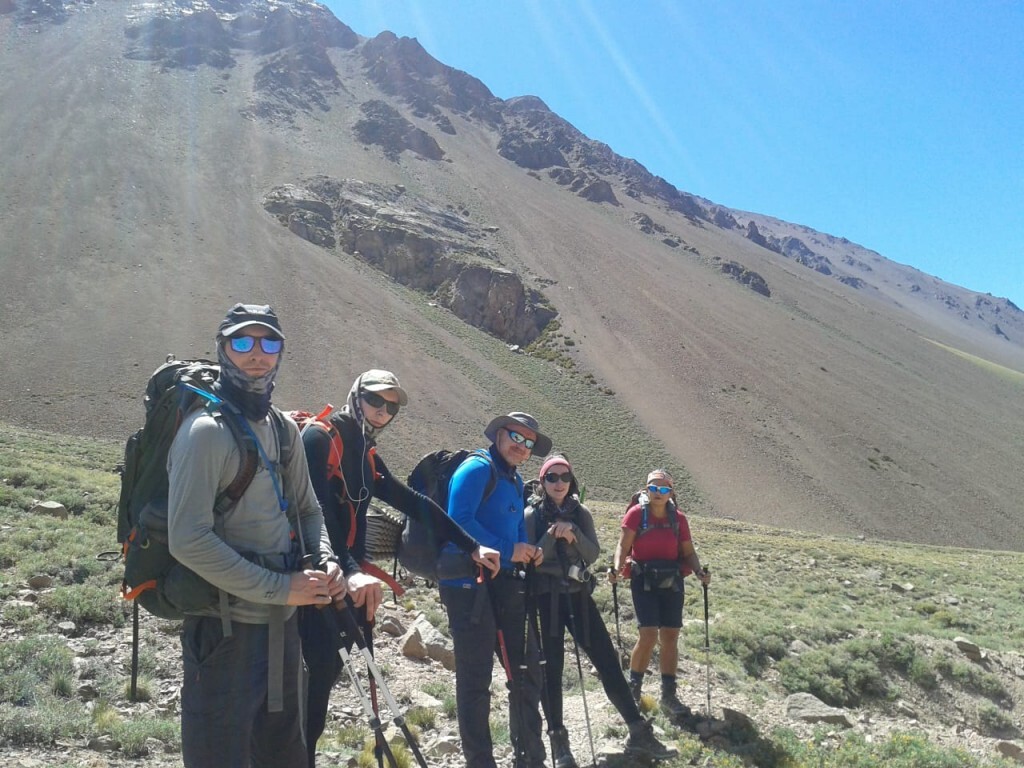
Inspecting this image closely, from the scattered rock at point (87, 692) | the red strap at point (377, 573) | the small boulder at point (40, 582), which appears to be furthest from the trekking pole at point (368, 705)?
the small boulder at point (40, 582)

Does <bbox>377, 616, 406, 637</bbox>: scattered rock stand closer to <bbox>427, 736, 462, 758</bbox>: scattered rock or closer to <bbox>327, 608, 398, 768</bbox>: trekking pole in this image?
<bbox>427, 736, 462, 758</bbox>: scattered rock

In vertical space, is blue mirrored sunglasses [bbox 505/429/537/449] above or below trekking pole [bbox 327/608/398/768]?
above

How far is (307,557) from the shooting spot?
254 cm

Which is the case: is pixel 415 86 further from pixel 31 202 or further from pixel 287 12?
pixel 31 202

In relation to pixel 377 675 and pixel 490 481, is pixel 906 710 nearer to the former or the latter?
pixel 490 481

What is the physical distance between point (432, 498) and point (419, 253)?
69.7 metres

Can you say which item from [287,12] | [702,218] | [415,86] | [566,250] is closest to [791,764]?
[566,250]

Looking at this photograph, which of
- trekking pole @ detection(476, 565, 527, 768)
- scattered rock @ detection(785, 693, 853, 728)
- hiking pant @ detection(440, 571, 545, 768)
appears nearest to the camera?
A: hiking pant @ detection(440, 571, 545, 768)

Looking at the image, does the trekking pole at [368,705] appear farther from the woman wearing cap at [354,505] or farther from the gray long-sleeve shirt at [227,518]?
the gray long-sleeve shirt at [227,518]

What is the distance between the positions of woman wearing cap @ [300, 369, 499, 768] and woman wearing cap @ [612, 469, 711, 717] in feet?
7.97

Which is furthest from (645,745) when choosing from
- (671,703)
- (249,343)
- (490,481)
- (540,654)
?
(249,343)

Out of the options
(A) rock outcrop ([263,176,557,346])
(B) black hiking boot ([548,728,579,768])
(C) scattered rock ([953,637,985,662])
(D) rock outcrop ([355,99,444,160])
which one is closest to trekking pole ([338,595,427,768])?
(B) black hiking boot ([548,728,579,768])

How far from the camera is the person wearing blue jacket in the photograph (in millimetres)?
3543

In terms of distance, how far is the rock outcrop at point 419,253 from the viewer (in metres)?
67.8
